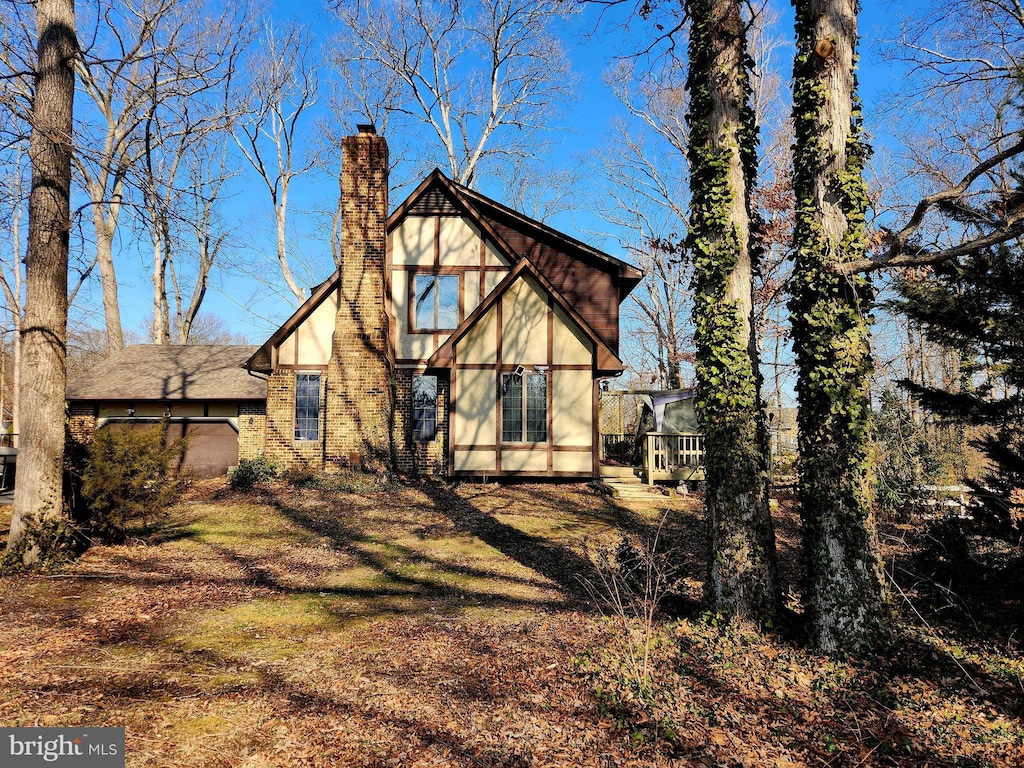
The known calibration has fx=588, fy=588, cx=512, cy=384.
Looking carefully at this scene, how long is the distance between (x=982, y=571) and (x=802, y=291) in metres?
3.83

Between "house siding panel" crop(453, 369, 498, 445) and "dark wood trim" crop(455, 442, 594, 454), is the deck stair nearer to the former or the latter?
"dark wood trim" crop(455, 442, 594, 454)

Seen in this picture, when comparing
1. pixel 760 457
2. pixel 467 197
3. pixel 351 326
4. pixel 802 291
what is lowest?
pixel 760 457

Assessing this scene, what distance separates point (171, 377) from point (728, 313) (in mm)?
20507

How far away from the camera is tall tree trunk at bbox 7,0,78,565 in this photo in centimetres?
801

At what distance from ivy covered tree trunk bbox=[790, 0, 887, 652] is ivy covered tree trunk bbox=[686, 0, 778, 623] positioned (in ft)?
1.62

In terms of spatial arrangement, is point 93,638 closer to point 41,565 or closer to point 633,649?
point 41,565

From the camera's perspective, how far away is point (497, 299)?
16453 mm

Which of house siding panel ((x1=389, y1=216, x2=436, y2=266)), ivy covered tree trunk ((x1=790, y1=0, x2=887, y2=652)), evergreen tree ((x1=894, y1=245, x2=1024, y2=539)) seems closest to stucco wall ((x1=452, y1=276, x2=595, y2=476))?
house siding panel ((x1=389, y1=216, x2=436, y2=266))

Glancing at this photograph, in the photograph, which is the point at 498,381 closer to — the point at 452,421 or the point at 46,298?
the point at 452,421

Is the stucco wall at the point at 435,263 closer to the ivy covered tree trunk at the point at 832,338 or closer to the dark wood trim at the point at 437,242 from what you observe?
the dark wood trim at the point at 437,242

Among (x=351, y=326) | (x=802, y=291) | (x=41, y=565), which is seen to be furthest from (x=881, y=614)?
(x=351, y=326)

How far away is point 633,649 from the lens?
5.54 m

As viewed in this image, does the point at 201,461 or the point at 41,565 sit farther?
the point at 201,461

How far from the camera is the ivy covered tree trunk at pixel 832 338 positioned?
17.7 feet
